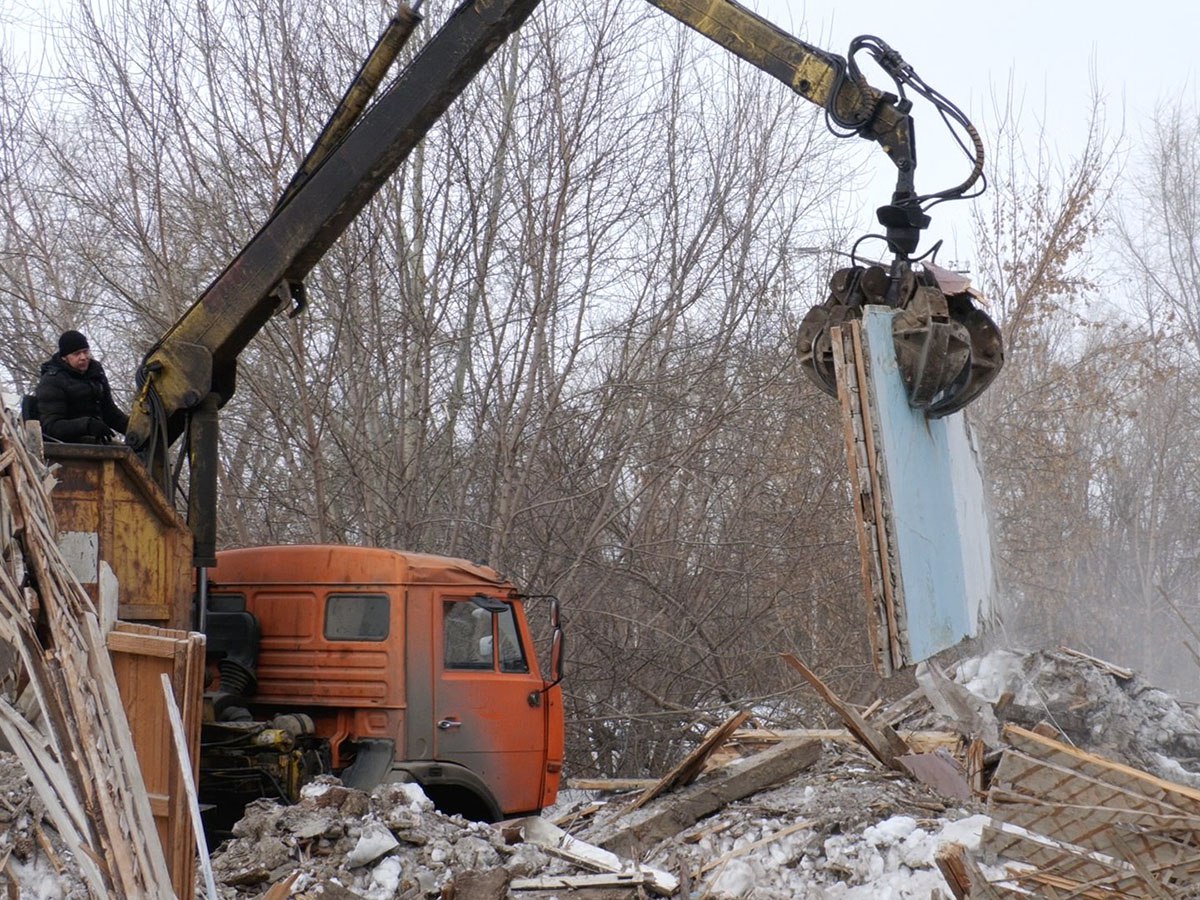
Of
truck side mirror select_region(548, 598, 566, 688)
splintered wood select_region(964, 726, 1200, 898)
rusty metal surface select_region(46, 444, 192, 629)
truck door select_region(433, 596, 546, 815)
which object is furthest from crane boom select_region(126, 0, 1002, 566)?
splintered wood select_region(964, 726, 1200, 898)

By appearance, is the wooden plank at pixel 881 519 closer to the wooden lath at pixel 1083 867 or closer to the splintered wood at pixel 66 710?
the wooden lath at pixel 1083 867

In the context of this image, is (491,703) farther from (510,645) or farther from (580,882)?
(580,882)

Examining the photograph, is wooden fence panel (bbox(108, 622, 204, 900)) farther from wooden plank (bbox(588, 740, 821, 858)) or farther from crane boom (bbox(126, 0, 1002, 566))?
wooden plank (bbox(588, 740, 821, 858))

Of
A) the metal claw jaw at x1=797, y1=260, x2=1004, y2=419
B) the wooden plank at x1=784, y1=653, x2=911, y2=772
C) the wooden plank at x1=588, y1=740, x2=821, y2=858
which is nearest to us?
the metal claw jaw at x1=797, y1=260, x2=1004, y2=419

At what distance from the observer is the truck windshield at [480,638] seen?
28.8 ft

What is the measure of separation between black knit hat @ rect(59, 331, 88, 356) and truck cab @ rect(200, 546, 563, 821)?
2.00m

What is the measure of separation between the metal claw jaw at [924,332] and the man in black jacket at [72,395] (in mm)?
4075

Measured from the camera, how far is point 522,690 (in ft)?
29.6

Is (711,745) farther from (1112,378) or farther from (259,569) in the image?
(1112,378)

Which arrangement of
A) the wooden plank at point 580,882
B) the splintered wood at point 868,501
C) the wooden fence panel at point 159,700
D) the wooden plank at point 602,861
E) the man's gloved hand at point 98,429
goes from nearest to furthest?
the wooden fence panel at point 159,700, the splintered wood at point 868,501, the wooden plank at point 580,882, the wooden plank at point 602,861, the man's gloved hand at point 98,429

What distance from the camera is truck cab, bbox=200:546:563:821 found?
27.1 feet

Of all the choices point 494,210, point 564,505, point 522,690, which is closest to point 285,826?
point 522,690

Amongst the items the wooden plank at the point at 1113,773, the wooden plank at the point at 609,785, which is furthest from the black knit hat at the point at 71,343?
the wooden plank at the point at 609,785

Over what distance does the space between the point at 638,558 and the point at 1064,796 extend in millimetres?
8301
